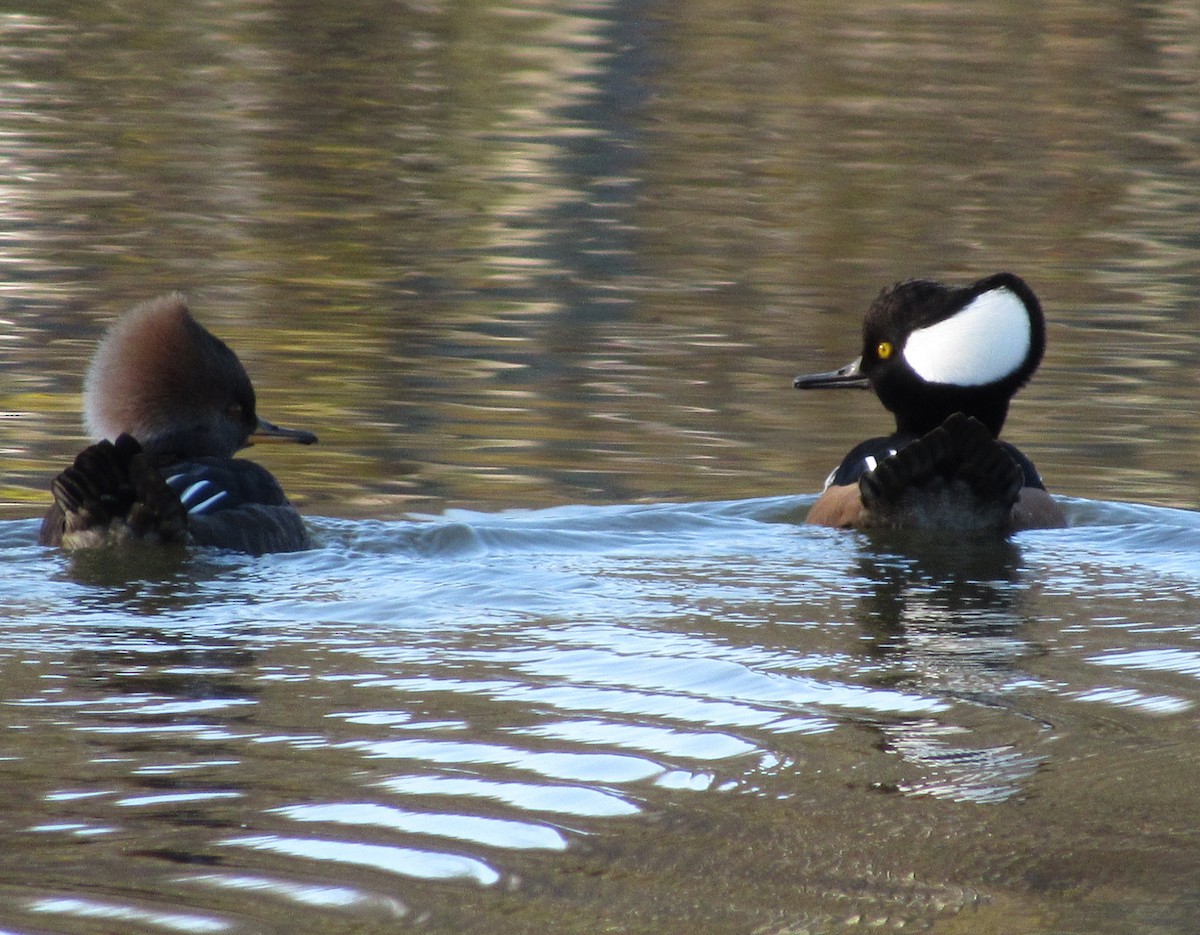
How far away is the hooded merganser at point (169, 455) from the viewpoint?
5.86m

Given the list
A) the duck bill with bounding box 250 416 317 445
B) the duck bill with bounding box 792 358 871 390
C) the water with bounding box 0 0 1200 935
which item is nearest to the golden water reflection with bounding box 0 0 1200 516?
the water with bounding box 0 0 1200 935

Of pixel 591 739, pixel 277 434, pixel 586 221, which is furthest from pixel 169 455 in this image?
pixel 586 221

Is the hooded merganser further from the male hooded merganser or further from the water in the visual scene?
the male hooded merganser

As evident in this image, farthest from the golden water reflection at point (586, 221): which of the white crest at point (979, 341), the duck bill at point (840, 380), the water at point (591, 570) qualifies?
the white crest at point (979, 341)

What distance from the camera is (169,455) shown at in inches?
257

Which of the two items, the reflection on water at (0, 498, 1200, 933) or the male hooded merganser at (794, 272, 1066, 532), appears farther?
the male hooded merganser at (794, 272, 1066, 532)

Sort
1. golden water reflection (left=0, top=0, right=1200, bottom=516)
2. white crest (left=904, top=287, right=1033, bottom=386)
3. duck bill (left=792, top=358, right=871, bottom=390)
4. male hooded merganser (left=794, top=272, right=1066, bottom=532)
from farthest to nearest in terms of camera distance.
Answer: golden water reflection (left=0, top=0, right=1200, bottom=516), duck bill (left=792, top=358, right=871, bottom=390), white crest (left=904, top=287, right=1033, bottom=386), male hooded merganser (left=794, top=272, right=1066, bottom=532)

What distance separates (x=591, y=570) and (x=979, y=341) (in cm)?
204

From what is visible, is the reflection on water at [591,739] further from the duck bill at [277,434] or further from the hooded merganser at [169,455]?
the duck bill at [277,434]

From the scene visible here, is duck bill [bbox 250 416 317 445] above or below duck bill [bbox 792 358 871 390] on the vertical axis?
below

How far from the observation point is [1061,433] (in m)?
9.05

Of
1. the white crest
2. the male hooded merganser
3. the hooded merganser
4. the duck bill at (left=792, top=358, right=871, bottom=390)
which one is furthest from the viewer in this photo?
the duck bill at (left=792, top=358, right=871, bottom=390)

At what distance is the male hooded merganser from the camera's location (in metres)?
6.87

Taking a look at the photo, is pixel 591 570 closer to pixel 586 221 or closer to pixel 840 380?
pixel 840 380
